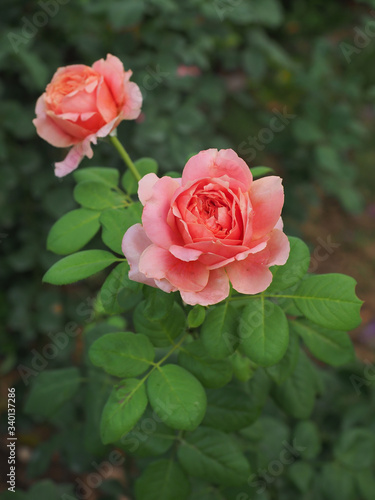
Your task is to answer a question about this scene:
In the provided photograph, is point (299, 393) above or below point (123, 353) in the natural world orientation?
below

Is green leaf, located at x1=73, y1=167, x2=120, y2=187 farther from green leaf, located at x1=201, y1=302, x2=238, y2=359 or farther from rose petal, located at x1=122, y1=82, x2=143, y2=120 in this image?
green leaf, located at x1=201, y1=302, x2=238, y2=359

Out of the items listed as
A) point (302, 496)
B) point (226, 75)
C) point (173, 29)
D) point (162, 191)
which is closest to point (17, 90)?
point (173, 29)

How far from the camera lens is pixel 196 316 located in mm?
865

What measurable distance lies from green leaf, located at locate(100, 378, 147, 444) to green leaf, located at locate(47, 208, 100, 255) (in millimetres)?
290

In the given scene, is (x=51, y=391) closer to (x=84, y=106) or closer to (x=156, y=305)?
(x=156, y=305)

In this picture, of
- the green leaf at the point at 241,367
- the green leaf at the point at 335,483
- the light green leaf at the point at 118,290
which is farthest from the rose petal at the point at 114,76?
the green leaf at the point at 335,483

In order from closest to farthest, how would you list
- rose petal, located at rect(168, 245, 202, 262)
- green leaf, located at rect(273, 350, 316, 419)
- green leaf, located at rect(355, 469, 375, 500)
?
rose petal, located at rect(168, 245, 202, 262)
green leaf, located at rect(273, 350, 316, 419)
green leaf, located at rect(355, 469, 375, 500)

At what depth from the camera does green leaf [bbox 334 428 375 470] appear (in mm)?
1512

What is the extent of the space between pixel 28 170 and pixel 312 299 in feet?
5.22

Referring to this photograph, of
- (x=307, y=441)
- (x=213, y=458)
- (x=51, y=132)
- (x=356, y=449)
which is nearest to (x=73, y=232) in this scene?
(x=51, y=132)

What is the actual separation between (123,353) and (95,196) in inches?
13.4

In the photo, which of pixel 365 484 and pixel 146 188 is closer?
pixel 146 188

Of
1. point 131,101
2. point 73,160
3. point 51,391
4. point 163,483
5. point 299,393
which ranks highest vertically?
point 131,101

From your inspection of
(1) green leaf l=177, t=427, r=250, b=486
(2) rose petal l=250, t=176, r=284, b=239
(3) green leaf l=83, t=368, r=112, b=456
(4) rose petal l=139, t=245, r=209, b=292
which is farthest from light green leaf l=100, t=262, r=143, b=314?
(3) green leaf l=83, t=368, r=112, b=456
